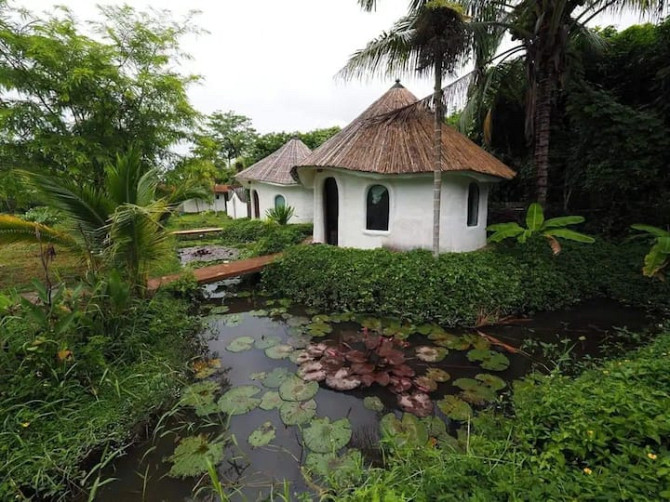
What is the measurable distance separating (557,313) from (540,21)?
6731 mm

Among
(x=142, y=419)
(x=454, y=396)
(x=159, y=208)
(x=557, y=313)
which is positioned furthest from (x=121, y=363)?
(x=557, y=313)

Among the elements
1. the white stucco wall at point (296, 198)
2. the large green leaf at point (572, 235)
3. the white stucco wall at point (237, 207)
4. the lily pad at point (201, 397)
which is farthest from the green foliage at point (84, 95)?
the white stucco wall at point (237, 207)

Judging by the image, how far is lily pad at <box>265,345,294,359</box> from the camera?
16.9 feet

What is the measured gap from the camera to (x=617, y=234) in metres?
9.45

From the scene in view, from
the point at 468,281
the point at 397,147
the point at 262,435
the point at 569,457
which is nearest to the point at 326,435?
the point at 262,435

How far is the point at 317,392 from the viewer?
4242 mm

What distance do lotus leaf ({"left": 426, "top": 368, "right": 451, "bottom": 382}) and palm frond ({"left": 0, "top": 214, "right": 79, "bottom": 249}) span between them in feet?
18.5

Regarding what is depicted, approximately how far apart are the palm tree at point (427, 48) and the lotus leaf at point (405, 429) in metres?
4.47

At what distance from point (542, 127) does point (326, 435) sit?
30.2 feet

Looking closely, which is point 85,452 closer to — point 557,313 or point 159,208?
point 159,208

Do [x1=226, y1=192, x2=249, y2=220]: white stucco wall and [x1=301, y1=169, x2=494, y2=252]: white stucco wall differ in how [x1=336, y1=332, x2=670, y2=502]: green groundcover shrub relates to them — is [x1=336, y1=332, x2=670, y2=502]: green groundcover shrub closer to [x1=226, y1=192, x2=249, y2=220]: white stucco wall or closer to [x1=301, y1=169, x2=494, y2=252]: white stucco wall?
[x1=301, y1=169, x2=494, y2=252]: white stucco wall

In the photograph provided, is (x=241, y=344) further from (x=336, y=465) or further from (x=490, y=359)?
(x=490, y=359)

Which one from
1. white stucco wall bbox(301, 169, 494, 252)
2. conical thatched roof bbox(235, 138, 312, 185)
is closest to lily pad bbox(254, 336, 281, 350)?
white stucco wall bbox(301, 169, 494, 252)

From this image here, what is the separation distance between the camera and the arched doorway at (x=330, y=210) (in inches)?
402
